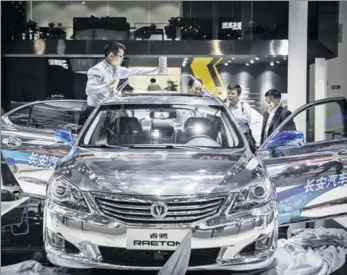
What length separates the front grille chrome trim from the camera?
2713 millimetres

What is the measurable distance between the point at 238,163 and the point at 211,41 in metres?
1.06

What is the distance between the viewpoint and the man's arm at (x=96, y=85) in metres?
3.59

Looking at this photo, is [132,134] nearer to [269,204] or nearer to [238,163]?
[238,163]

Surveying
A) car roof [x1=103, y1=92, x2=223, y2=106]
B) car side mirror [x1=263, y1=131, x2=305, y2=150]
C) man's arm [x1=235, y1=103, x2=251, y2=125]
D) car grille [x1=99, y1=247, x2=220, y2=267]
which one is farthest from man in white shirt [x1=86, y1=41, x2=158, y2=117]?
car grille [x1=99, y1=247, x2=220, y2=267]

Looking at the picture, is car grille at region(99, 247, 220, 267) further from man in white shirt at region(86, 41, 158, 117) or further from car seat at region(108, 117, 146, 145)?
man in white shirt at region(86, 41, 158, 117)

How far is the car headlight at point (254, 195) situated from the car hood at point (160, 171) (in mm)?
41

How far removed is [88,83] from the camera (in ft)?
11.9

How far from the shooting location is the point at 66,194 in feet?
9.21

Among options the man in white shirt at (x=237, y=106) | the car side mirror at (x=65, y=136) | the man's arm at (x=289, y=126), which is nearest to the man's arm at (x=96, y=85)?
the car side mirror at (x=65, y=136)

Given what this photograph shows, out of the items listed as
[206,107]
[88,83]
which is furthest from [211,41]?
[88,83]

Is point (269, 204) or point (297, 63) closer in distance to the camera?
point (269, 204)

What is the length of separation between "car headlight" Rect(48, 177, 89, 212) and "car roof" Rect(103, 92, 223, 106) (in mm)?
794

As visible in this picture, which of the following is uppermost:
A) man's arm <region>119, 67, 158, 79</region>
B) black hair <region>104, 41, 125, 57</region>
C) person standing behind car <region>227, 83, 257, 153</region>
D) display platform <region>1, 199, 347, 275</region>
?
black hair <region>104, 41, 125, 57</region>

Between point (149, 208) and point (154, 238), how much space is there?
0.50 ft
